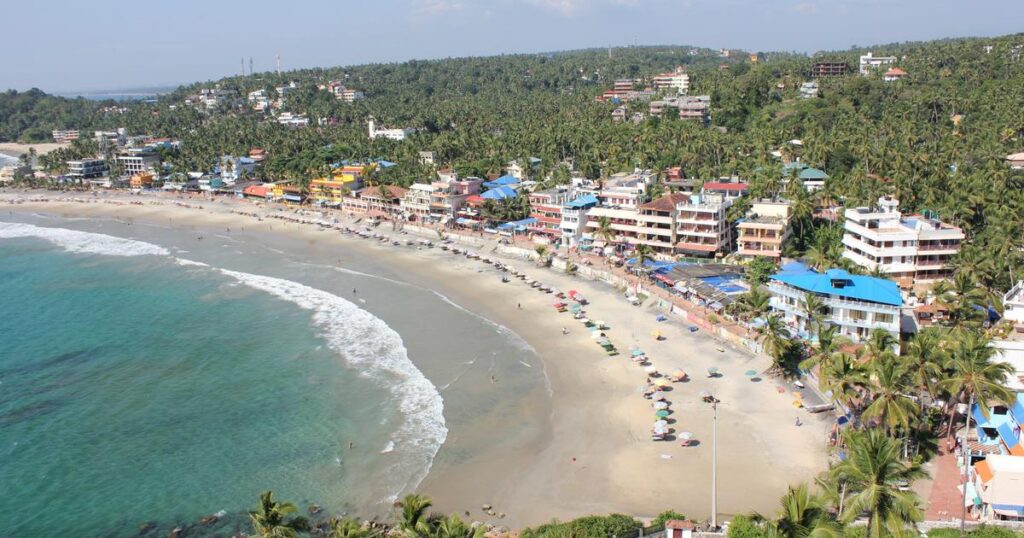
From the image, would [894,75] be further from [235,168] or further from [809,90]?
[235,168]

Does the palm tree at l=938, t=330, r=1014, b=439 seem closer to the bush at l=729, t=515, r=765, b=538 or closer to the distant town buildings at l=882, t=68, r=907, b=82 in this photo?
the bush at l=729, t=515, r=765, b=538

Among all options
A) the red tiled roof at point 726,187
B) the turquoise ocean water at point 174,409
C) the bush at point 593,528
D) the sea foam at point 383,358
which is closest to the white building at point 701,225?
the red tiled roof at point 726,187

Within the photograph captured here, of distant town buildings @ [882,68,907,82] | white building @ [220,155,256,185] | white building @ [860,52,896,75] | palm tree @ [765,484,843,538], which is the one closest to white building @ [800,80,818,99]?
distant town buildings @ [882,68,907,82]

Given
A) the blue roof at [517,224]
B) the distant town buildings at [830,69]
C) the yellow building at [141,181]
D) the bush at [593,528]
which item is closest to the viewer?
the bush at [593,528]

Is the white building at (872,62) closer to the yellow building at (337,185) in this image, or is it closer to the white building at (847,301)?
the yellow building at (337,185)

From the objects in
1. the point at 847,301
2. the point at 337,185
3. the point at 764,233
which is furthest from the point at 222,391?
the point at 337,185

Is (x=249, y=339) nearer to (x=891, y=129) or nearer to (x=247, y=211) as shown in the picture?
(x=247, y=211)

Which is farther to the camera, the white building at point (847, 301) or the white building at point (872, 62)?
the white building at point (872, 62)
